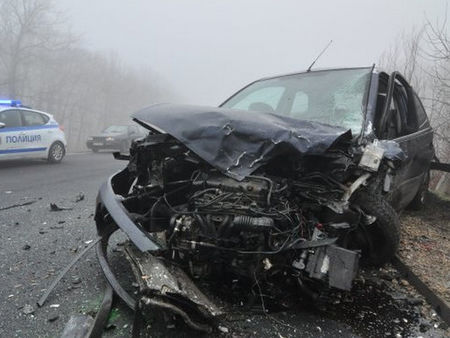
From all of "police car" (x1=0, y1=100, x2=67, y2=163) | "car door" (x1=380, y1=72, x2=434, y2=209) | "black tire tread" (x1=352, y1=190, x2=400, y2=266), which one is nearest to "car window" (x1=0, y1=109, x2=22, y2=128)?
"police car" (x1=0, y1=100, x2=67, y2=163)

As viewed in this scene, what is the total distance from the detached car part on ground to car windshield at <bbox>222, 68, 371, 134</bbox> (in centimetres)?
→ 2

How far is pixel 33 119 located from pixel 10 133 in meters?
0.94

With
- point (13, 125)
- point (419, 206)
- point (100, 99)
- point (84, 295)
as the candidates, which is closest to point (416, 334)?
point (84, 295)

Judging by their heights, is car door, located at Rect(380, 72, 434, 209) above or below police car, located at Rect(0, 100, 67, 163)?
above

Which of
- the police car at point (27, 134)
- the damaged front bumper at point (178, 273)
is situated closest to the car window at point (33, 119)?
the police car at point (27, 134)

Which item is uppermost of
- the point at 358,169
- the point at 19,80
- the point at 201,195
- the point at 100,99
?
the point at 358,169

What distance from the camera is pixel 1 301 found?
276 centimetres

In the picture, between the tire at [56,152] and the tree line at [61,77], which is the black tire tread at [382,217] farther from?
the tree line at [61,77]

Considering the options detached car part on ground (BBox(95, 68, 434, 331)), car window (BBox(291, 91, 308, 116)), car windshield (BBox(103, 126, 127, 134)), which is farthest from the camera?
car windshield (BBox(103, 126, 127, 134))

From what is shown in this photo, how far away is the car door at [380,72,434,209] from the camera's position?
3.52m

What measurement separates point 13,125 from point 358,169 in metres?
8.78

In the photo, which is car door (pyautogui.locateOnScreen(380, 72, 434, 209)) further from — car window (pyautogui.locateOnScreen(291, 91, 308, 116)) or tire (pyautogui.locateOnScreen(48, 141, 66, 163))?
tire (pyautogui.locateOnScreen(48, 141, 66, 163))

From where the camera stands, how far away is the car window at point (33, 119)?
960 centimetres

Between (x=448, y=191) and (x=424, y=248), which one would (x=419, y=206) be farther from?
(x=448, y=191)
